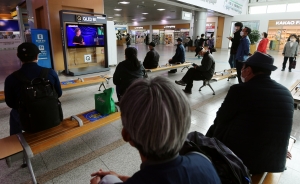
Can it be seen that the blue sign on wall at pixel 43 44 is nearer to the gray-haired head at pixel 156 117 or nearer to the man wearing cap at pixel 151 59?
the man wearing cap at pixel 151 59

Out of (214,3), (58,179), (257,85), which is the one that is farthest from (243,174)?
(214,3)

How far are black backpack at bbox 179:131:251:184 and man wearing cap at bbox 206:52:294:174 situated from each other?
0.39 meters

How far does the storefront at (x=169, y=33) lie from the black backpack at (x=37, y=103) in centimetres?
2429

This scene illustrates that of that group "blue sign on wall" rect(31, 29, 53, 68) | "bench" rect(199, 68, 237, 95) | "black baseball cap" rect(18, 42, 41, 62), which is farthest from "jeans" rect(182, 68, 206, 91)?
"blue sign on wall" rect(31, 29, 53, 68)

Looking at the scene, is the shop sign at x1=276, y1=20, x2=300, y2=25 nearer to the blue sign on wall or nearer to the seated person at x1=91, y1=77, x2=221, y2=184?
the blue sign on wall

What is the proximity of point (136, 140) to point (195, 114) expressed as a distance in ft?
10.6

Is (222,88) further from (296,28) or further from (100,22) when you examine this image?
(296,28)

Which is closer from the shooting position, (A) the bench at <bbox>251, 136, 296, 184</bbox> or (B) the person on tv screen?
(A) the bench at <bbox>251, 136, 296, 184</bbox>

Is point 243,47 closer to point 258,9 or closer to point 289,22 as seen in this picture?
point 289,22

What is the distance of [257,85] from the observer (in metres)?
1.43

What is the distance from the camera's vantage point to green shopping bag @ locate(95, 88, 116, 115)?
2.57m

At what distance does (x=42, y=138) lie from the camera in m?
1.97

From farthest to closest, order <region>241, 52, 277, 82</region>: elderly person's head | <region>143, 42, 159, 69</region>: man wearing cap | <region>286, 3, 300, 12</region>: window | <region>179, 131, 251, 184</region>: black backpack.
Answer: <region>286, 3, 300, 12</region>: window < <region>143, 42, 159, 69</region>: man wearing cap < <region>241, 52, 277, 82</region>: elderly person's head < <region>179, 131, 251, 184</region>: black backpack

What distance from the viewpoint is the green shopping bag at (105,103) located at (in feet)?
8.42
